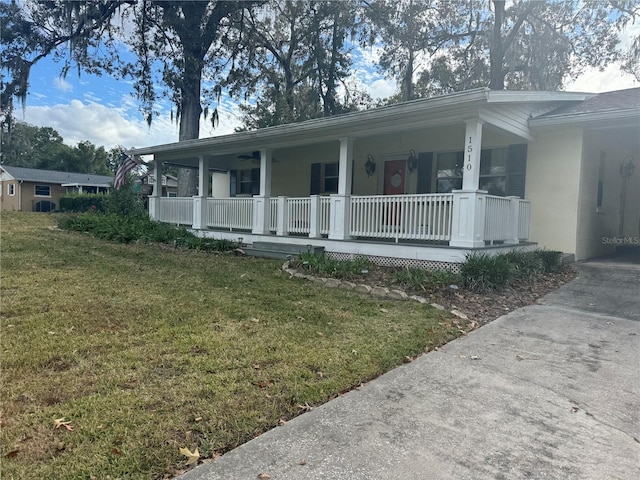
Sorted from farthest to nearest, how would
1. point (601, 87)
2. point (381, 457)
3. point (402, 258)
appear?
point (601, 87) < point (402, 258) < point (381, 457)

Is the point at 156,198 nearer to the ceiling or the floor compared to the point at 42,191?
nearer to the floor

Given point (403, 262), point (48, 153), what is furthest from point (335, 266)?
point (48, 153)

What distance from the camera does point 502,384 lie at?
3.40 metres

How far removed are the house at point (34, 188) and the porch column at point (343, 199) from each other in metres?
28.1

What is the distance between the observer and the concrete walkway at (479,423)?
Answer: 2264mm

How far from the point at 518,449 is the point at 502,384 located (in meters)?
0.98

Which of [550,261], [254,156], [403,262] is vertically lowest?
[403,262]

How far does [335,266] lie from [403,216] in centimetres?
166

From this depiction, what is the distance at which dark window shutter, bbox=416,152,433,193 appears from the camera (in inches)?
403

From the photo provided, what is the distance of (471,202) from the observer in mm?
6879

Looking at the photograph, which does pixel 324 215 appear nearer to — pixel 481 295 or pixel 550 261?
pixel 481 295

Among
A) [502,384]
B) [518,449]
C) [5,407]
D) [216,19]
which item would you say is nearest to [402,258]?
[502,384]

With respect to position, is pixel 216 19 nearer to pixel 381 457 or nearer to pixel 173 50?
pixel 173 50

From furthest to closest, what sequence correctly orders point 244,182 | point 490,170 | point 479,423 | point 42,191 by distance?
point 42,191, point 244,182, point 490,170, point 479,423
